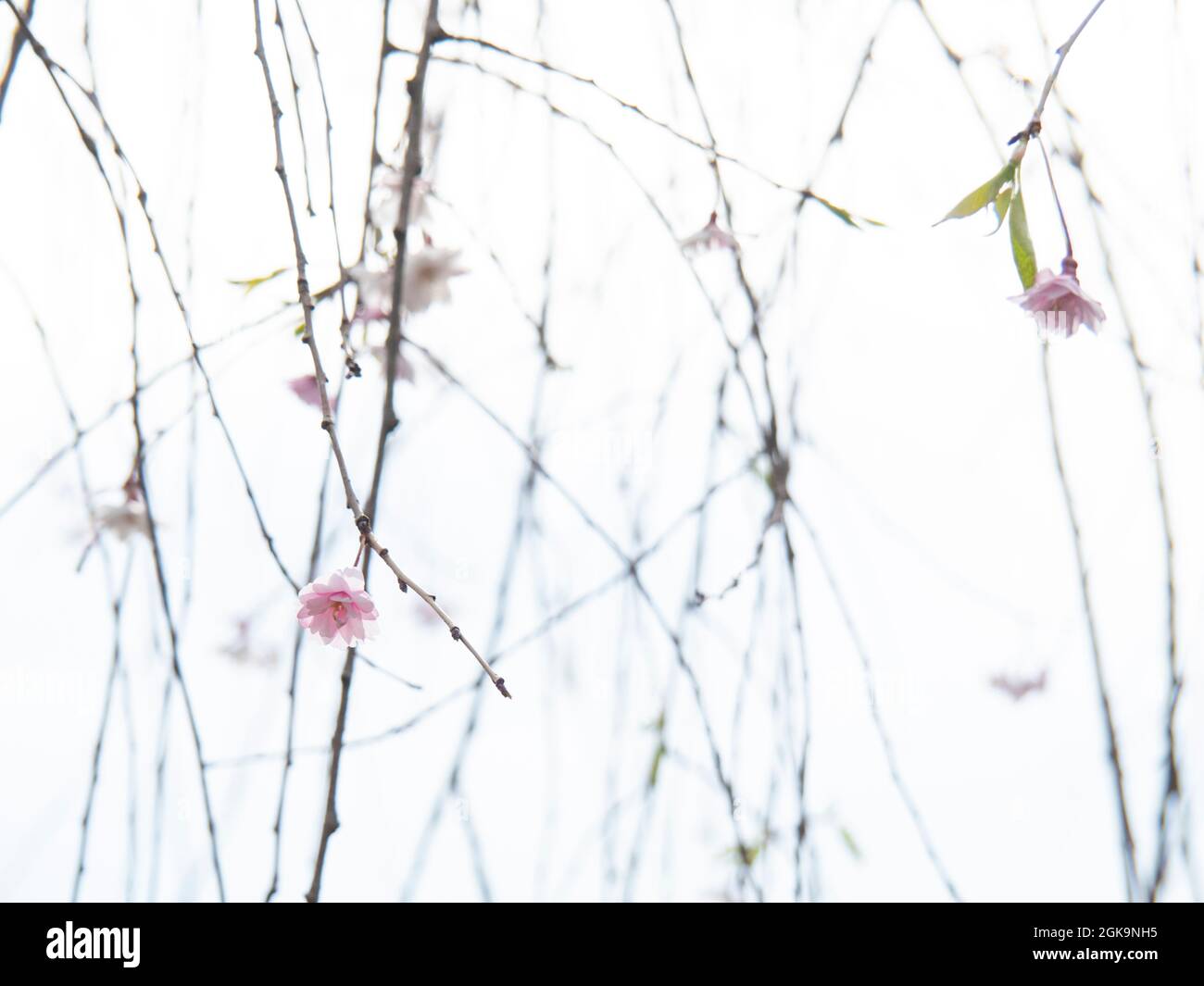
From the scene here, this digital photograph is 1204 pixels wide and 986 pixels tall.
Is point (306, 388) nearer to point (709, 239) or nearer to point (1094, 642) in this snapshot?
point (709, 239)

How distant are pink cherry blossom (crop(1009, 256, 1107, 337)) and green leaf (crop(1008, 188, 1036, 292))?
68 mm

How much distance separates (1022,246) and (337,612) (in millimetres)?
429

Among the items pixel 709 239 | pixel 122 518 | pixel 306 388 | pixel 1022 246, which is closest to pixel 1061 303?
pixel 1022 246

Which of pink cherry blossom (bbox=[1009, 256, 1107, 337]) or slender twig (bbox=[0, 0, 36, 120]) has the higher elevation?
slender twig (bbox=[0, 0, 36, 120])

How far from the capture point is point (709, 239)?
2.64 feet

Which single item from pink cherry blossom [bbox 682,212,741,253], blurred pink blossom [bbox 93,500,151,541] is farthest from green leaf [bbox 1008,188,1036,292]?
blurred pink blossom [bbox 93,500,151,541]

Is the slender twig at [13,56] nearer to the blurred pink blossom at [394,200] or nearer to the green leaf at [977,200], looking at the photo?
the blurred pink blossom at [394,200]

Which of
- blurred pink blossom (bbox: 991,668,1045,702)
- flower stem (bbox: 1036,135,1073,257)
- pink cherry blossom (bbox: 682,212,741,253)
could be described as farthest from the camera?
blurred pink blossom (bbox: 991,668,1045,702)

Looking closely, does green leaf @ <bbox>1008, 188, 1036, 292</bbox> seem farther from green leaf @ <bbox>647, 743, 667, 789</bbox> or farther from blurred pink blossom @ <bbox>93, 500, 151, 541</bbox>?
blurred pink blossom @ <bbox>93, 500, 151, 541</bbox>

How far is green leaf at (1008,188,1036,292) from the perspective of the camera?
0.51m

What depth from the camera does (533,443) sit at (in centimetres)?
85

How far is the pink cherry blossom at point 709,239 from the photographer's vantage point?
0.79 m
